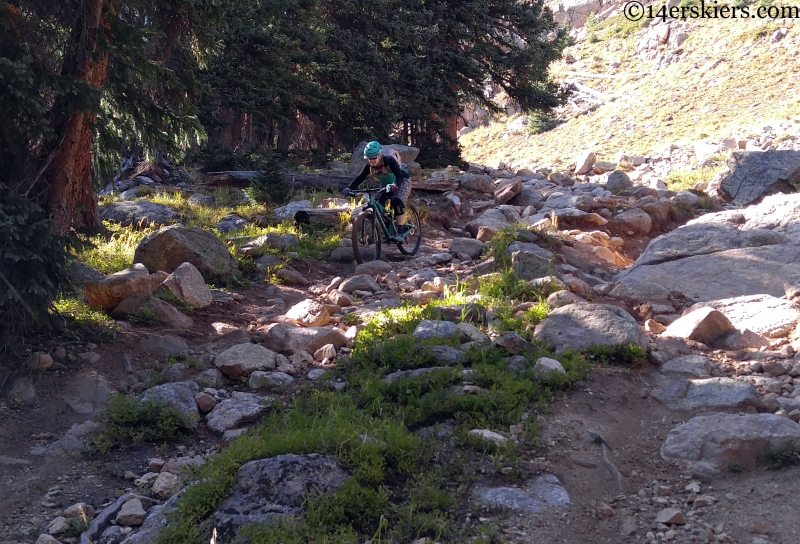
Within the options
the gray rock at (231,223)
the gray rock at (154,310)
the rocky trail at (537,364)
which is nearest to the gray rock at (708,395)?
the rocky trail at (537,364)

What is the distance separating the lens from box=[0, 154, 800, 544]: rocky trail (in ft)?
13.5

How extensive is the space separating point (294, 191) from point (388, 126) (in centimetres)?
496

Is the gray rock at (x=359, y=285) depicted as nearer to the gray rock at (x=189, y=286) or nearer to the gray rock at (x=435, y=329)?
the gray rock at (x=189, y=286)

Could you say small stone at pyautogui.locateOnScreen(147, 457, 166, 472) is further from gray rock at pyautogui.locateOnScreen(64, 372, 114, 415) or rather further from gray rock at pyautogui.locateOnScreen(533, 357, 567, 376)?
gray rock at pyautogui.locateOnScreen(533, 357, 567, 376)

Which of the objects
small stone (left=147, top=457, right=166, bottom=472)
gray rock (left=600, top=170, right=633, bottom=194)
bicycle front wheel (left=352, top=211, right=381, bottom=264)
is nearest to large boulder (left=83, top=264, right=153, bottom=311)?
small stone (left=147, top=457, right=166, bottom=472)

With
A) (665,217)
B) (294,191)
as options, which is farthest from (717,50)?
(294,191)

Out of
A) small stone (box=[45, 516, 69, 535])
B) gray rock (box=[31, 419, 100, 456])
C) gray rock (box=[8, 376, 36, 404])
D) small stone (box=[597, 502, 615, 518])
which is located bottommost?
small stone (box=[597, 502, 615, 518])

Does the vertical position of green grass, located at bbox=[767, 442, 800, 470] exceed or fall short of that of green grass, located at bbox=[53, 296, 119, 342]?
it falls short

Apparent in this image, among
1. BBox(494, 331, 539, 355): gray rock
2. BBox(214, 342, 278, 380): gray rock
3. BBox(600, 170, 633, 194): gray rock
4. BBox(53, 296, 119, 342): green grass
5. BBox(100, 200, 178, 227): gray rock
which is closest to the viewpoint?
BBox(494, 331, 539, 355): gray rock

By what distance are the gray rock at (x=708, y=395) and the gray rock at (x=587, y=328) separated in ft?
2.00

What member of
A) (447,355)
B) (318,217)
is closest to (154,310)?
(447,355)

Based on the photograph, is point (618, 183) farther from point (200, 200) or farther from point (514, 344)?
point (514, 344)

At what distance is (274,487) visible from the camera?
3.94 m

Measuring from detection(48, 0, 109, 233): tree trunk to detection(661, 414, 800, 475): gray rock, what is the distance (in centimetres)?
512
